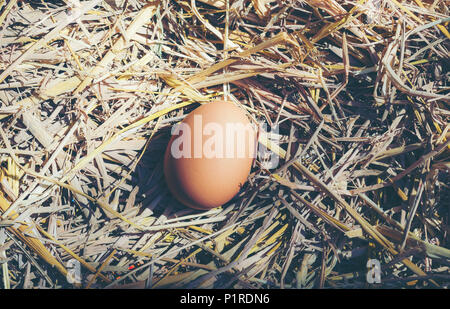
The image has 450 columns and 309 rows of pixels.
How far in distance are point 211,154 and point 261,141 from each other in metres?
0.28

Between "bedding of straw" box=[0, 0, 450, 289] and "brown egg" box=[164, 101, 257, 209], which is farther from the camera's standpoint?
"bedding of straw" box=[0, 0, 450, 289]

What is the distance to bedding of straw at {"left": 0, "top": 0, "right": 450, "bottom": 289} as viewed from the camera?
1.40m

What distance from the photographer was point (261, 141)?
147cm

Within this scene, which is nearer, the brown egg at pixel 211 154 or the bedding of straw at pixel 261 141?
the brown egg at pixel 211 154

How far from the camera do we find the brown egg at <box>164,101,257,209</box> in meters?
1.27

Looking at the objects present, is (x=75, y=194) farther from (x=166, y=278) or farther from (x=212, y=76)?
(x=212, y=76)

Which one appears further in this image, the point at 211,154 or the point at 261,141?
the point at 261,141

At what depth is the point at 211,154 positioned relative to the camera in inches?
50.0

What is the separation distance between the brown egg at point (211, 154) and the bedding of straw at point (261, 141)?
165 mm

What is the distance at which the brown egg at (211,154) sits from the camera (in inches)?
49.8

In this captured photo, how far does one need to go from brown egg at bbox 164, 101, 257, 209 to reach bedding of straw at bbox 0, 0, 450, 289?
165mm

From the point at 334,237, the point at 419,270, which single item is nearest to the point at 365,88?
the point at 334,237
